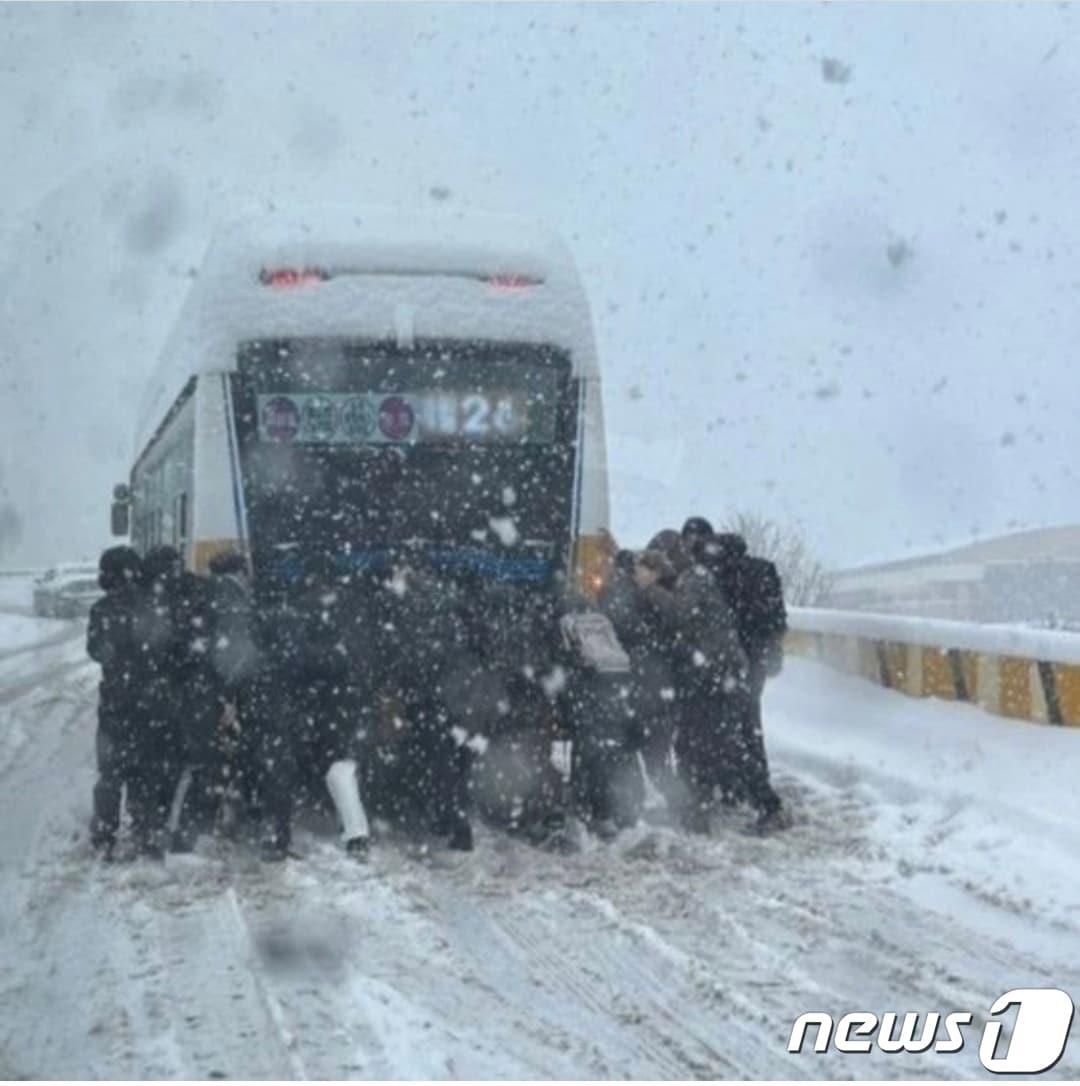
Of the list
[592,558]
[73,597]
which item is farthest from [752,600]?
[73,597]

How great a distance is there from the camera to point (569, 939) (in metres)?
8.35

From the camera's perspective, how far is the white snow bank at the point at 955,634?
11984 mm

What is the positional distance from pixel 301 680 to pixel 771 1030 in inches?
178

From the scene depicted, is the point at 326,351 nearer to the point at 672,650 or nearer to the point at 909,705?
the point at 672,650

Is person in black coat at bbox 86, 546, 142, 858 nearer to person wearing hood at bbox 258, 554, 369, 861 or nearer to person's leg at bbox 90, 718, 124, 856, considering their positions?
person's leg at bbox 90, 718, 124, 856

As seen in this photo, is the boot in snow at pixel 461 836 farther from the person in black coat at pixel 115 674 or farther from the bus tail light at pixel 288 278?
the bus tail light at pixel 288 278

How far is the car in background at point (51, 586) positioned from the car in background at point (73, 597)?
0.10 feet

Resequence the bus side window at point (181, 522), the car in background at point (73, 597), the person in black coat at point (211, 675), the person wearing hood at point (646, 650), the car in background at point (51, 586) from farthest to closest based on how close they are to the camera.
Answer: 1. the car in background at point (51, 586)
2. the car in background at point (73, 597)
3. the bus side window at point (181, 522)
4. the person wearing hood at point (646, 650)
5. the person in black coat at point (211, 675)

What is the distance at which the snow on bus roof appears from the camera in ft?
38.2

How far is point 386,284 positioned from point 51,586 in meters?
35.3

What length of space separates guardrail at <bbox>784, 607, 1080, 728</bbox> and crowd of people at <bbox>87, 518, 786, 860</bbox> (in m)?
1.68

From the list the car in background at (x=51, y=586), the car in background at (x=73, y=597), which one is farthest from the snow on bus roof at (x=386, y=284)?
the car in background at (x=51, y=586)

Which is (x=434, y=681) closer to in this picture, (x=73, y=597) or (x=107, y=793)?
(x=107, y=793)

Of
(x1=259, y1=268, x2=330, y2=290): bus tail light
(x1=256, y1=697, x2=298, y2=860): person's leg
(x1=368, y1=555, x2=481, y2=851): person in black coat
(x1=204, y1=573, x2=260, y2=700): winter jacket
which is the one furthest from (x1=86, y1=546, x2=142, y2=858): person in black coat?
(x1=259, y1=268, x2=330, y2=290): bus tail light
